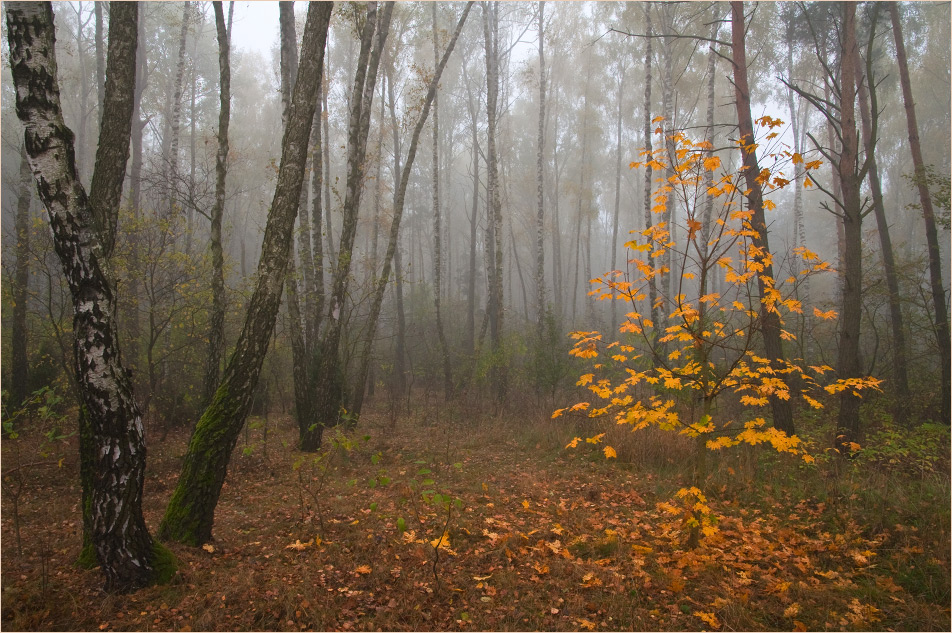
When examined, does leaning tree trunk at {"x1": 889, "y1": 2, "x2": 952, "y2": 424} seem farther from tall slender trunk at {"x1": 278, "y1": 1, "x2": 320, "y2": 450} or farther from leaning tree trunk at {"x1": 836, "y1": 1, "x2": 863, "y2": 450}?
tall slender trunk at {"x1": 278, "y1": 1, "x2": 320, "y2": 450}

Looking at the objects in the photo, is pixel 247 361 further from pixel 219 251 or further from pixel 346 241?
pixel 346 241

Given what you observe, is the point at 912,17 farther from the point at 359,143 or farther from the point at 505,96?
the point at 359,143

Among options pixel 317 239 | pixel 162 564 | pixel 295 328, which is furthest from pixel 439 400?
pixel 162 564

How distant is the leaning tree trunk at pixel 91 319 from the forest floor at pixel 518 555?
0.99 ft

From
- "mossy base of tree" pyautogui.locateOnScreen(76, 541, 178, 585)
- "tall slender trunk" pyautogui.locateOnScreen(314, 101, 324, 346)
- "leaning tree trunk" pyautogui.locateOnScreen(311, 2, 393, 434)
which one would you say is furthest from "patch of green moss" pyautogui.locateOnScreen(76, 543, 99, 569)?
"tall slender trunk" pyautogui.locateOnScreen(314, 101, 324, 346)

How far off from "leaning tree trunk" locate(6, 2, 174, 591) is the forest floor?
0.99 feet

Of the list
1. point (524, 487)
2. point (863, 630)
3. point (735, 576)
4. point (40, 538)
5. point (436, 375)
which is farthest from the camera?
point (436, 375)

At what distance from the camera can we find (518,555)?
3910 mm

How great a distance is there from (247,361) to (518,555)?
2.73 metres

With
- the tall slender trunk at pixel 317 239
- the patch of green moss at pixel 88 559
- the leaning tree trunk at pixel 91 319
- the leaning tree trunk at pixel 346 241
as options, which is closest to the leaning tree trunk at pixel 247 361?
the patch of green moss at pixel 88 559

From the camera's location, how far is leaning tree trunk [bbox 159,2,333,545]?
3.80 meters

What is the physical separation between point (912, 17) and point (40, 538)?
22869mm

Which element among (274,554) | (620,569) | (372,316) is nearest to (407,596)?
(274,554)

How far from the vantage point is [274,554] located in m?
3.78
